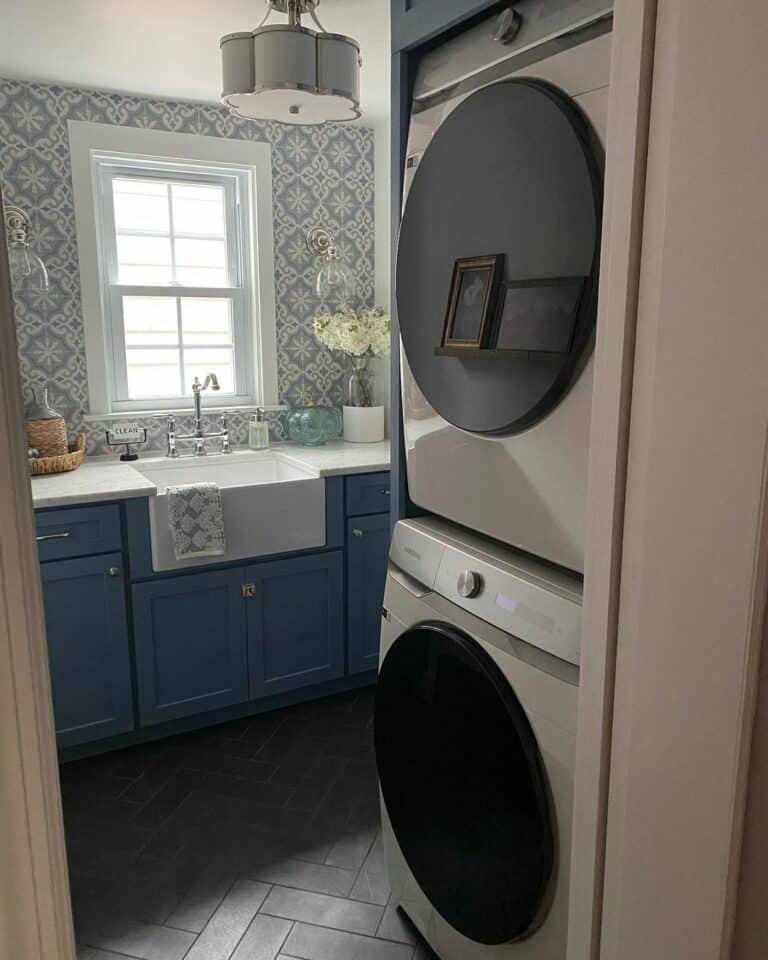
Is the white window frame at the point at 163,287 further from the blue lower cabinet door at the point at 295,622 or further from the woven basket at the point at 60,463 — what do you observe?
the blue lower cabinet door at the point at 295,622

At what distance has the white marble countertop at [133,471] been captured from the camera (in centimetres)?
261

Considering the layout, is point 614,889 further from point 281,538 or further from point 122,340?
point 122,340

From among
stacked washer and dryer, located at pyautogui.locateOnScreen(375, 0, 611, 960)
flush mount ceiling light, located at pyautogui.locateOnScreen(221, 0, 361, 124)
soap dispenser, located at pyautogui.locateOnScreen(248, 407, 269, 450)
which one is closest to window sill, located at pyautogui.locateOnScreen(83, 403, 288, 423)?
soap dispenser, located at pyautogui.locateOnScreen(248, 407, 269, 450)

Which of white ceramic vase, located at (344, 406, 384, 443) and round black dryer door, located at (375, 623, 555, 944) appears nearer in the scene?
round black dryer door, located at (375, 623, 555, 944)

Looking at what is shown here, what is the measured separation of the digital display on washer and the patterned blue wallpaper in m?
2.40

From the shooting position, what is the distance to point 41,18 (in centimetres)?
234

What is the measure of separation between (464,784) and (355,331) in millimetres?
2345

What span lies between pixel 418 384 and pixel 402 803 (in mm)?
959

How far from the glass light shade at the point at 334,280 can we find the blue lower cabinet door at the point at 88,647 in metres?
1.57

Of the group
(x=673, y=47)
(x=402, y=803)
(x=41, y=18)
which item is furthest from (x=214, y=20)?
(x=402, y=803)

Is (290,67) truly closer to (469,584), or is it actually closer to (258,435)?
(469,584)

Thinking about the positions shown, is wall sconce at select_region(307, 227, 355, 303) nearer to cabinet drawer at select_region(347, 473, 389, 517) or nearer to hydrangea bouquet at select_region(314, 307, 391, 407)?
hydrangea bouquet at select_region(314, 307, 391, 407)

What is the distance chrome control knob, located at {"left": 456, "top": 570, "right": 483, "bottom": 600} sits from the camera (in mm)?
1469

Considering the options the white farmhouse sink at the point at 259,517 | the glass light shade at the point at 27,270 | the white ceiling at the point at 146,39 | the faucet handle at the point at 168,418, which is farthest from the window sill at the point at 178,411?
the white ceiling at the point at 146,39
